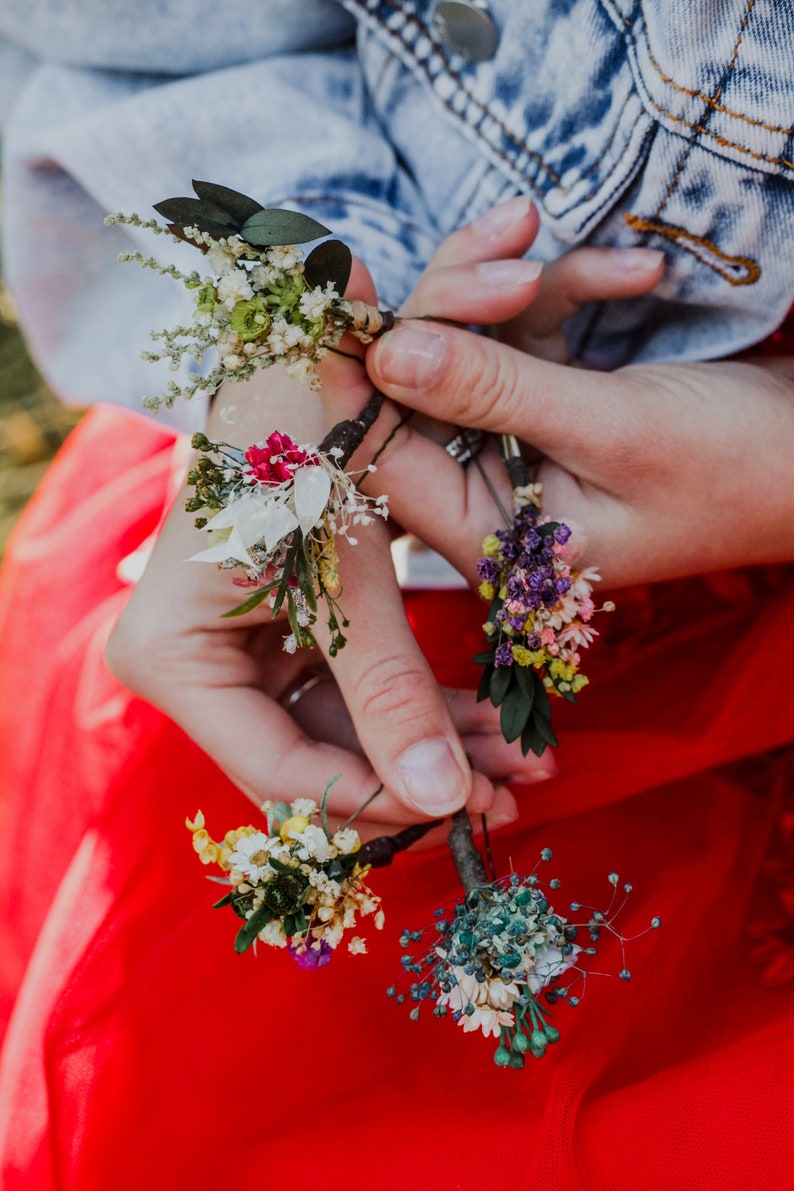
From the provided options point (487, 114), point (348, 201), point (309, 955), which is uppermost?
point (487, 114)

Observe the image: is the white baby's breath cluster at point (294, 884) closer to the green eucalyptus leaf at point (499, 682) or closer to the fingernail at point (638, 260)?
the green eucalyptus leaf at point (499, 682)

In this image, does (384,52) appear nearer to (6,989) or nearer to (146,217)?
(146,217)

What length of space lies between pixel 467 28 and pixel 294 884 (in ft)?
2.43

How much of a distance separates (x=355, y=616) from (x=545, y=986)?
291 mm

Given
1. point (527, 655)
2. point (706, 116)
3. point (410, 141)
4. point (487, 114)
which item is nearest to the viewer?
point (527, 655)

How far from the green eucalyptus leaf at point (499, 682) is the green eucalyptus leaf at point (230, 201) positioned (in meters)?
0.33

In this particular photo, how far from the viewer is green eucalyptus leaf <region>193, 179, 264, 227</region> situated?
1.67 ft

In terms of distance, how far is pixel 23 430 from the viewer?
7.29ft

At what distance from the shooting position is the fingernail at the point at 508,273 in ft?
2.41

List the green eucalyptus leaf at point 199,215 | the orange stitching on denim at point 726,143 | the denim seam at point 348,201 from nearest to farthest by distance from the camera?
the green eucalyptus leaf at point 199,215, the orange stitching on denim at point 726,143, the denim seam at point 348,201

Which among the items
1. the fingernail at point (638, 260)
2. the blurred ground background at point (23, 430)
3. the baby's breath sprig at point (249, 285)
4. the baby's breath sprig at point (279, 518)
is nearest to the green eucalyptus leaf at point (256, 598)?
the baby's breath sprig at point (279, 518)

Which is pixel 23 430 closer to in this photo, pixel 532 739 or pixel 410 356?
pixel 410 356

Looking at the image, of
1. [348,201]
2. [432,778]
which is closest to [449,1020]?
[432,778]

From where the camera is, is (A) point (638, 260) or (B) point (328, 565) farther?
(A) point (638, 260)
